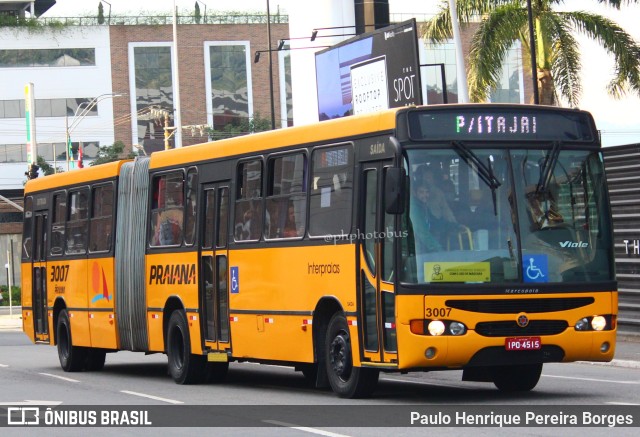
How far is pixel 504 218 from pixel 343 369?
254 centimetres

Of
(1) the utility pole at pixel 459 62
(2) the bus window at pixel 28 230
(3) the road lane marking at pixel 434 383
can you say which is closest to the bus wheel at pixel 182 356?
(3) the road lane marking at pixel 434 383

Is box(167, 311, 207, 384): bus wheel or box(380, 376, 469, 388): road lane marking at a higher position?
box(167, 311, 207, 384): bus wheel

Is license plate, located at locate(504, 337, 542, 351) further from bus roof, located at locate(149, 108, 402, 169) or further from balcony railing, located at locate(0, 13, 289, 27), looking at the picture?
balcony railing, located at locate(0, 13, 289, 27)

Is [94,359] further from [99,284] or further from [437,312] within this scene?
[437,312]

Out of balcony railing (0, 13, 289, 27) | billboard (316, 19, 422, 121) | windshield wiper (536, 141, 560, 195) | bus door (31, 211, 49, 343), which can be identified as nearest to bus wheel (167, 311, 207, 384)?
bus door (31, 211, 49, 343)

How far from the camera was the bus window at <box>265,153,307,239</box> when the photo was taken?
1608 centimetres

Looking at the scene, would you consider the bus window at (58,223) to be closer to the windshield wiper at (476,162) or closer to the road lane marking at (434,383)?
the road lane marking at (434,383)

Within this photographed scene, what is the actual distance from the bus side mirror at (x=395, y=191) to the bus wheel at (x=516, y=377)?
309 centimetres

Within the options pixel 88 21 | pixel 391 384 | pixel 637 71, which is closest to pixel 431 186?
pixel 391 384

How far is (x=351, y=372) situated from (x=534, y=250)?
247 centimetres

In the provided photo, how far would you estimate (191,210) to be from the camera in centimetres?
1916

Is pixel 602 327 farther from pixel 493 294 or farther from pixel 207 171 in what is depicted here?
pixel 207 171

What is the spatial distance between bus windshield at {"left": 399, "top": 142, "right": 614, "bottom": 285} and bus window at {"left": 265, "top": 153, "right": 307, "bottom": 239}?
2.36 meters
